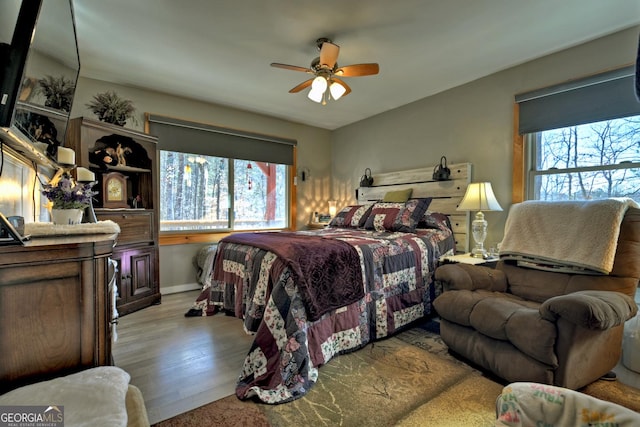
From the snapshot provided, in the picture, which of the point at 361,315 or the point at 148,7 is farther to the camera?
the point at 361,315

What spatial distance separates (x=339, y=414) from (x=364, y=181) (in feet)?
11.2

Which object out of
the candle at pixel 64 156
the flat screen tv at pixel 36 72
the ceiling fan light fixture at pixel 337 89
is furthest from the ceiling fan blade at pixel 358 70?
the candle at pixel 64 156

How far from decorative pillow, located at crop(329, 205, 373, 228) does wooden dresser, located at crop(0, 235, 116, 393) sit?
110 inches

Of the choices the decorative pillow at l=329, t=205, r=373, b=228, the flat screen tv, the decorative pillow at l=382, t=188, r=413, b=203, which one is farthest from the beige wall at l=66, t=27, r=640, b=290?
the flat screen tv

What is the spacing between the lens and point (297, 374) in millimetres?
1723

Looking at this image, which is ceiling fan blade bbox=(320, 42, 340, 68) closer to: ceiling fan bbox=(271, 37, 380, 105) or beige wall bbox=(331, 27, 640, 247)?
ceiling fan bbox=(271, 37, 380, 105)

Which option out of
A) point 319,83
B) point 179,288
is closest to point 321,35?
point 319,83

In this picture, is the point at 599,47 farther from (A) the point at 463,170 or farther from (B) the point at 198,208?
(B) the point at 198,208

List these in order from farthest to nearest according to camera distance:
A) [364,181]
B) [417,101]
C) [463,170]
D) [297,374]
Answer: [364,181] < [417,101] < [463,170] < [297,374]

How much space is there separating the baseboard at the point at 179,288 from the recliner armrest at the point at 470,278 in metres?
3.10

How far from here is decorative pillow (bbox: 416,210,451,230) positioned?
10.4 ft

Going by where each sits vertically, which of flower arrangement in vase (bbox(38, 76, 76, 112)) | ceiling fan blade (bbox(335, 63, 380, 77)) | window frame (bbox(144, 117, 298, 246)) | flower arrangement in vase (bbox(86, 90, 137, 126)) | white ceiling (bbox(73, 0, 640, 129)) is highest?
white ceiling (bbox(73, 0, 640, 129))

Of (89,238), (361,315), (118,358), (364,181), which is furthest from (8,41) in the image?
(364,181)

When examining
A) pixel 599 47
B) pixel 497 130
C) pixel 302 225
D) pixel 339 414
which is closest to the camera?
pixel 339 414
